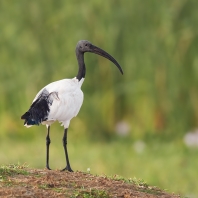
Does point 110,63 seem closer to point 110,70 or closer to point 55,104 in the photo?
point 110,70

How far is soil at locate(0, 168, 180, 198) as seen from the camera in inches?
297

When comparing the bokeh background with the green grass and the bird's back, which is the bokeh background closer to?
the green grass

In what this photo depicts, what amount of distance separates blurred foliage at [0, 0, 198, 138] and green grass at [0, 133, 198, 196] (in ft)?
1.96

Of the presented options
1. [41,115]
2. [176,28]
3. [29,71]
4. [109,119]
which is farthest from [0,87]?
[41,115]

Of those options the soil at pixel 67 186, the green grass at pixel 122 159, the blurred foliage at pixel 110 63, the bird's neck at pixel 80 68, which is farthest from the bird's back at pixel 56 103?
the blurred foliage at pixel 110 63

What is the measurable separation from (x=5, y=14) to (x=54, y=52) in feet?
4.07

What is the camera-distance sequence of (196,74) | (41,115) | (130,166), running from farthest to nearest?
(196,74) → (130,166) → (41,115)

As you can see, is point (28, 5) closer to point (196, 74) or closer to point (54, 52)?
point (54, 52)

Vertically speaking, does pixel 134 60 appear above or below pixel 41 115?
above

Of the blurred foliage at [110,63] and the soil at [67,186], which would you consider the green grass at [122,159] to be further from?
the soil at [67,186]

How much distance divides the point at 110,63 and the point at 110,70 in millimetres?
215

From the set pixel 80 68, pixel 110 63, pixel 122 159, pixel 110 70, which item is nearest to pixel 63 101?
pixel 80 68

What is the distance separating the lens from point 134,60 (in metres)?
17.2

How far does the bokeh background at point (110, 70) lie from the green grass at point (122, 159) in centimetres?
6
